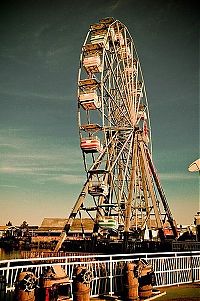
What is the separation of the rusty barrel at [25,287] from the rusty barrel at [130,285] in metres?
1.49

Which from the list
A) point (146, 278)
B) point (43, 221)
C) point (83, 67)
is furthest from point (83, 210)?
point (43, 221)

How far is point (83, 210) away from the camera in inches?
664

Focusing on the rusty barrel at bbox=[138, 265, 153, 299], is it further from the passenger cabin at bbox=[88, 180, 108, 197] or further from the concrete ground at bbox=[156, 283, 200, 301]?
the passenger cabin at bbox=[88, 180, 108, 197]

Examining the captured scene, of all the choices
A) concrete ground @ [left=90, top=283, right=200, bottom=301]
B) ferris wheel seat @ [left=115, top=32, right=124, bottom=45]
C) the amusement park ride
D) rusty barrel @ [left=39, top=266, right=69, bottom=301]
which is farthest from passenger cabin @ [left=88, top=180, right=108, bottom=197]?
rusty barrel @ [left=39, top=266, right=69, bottom=301]

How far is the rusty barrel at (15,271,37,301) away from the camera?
3.71 metres

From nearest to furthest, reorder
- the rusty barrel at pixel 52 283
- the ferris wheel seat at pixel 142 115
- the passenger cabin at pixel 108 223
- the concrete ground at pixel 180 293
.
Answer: the rusty barrel at pixel 52 283 < the concrete ground at pixel 180 293 < the passenger cabin at pixel 108 223 < the ferris wheel seat at pixel 142 115

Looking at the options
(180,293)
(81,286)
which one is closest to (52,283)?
(81,286)

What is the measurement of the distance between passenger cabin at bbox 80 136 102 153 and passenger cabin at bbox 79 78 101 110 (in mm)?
1434

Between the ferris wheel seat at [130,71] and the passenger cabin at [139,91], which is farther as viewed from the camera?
the passenger cabin at [139,91]

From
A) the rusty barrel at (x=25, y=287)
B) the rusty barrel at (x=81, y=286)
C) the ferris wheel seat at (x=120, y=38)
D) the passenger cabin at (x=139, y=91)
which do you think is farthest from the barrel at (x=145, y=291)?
the ferris wheel seat at (x=120, y=38)

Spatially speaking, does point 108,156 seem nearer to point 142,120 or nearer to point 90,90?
point 90,90

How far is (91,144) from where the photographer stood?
15.5 meters

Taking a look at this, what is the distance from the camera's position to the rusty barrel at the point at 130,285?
15.4 feet

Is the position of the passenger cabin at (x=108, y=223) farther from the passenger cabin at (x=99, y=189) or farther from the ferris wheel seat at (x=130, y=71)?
the ferris wheel seat at (x=130, y=71)
